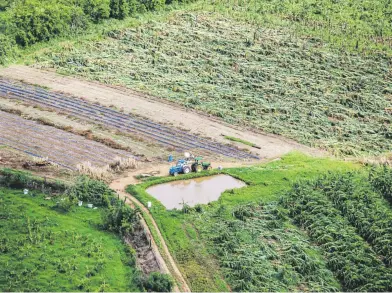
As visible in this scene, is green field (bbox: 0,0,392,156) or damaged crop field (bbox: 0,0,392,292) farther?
green field (bbox: 0,0,392,156)

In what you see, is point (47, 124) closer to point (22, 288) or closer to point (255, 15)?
point (22, 288)

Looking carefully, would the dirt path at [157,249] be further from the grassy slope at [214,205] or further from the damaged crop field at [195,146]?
the grassy slope at [214,205]

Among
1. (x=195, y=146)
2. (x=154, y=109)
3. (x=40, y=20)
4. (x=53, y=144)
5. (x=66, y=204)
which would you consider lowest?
(x=66, y=204)

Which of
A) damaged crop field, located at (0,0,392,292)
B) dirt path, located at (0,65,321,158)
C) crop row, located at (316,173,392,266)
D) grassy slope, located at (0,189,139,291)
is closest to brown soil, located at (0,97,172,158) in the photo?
damaged crop field, located at (0,0,392,292)

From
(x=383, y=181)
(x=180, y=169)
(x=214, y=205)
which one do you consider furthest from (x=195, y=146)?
(x=383, y=181)

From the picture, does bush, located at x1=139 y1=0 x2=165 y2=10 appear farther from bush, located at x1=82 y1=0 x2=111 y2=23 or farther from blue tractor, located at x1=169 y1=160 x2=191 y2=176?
blue tractor, located at x1=169 y1=160 x2=191 y2=176

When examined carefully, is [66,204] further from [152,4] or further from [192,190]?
[152,4]

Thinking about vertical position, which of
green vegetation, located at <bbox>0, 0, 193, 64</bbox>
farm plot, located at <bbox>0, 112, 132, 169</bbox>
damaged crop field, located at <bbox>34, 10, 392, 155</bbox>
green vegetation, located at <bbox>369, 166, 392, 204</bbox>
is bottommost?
farm plot, located at <bbox>0, 112, 132, 169</bbox>

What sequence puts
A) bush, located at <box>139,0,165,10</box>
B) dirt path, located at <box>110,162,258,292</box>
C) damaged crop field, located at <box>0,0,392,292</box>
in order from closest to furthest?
dirt path, located at <box>110,162,258,292</box> < damaged crop field, located at <box>0,0,392,292</box> < bush, located at <box>139,0,165,10</box>
